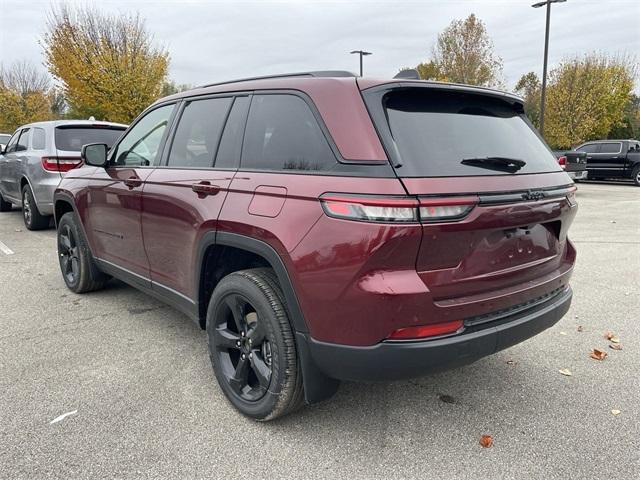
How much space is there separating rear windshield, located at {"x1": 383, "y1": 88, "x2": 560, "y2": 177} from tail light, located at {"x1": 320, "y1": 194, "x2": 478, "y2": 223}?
0.14m

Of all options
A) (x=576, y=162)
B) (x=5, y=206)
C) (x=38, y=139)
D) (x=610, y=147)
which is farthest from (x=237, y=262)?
(x=610, y=147)

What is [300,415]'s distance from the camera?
105 inches

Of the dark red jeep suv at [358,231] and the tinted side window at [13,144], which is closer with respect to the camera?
the dark red jeep suv at [358,231]

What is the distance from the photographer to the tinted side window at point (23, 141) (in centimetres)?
806

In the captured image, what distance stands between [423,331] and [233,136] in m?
1.56

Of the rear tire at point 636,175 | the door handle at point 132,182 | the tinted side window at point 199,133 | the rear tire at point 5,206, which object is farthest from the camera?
the rear tire at point 636,175

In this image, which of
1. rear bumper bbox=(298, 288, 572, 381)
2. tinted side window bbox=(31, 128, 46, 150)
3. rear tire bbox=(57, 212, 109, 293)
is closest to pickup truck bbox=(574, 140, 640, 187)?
tinted side window bbox=(31, 128, 46, 150)

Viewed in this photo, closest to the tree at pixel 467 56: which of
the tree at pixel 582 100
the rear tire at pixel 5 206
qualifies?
the tree at pixel 582 100

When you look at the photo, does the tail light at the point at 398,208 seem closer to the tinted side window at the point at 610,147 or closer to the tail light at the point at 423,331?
the tail light at the point at 423,331

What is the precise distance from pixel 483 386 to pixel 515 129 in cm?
153

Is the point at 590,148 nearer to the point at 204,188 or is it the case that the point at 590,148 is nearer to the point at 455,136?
the point at 455,136

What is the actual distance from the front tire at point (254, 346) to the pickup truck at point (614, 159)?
18.5m

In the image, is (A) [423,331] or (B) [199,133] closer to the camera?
(A) [423,331]

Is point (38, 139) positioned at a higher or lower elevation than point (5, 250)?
higher
